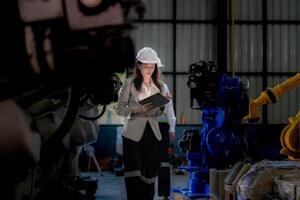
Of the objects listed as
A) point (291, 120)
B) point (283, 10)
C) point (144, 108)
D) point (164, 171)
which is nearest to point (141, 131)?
point (144, 108)

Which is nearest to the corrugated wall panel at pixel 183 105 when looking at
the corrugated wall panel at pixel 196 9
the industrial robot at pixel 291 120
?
the corrugated wall panel at pixel 196 9

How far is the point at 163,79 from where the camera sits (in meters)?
6.56

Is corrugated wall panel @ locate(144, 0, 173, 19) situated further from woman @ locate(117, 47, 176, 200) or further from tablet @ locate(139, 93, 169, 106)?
tablet @ locate(139, 93, 169, 106)

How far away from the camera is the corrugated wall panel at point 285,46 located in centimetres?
1488

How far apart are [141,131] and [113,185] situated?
435 centimetres

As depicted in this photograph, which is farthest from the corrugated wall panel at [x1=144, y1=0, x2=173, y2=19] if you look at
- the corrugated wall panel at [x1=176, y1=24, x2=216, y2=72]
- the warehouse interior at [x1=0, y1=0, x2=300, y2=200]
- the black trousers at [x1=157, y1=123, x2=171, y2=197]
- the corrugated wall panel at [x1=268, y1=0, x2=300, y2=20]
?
the black trousers at [x1=157, y1=123, x2=171, y2=197]

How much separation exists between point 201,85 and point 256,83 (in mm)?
8110

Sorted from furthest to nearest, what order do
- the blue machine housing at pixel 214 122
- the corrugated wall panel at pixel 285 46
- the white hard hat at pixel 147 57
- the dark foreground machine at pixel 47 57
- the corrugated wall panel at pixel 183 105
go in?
1. the corrugated wall panel at pixel 285 46
2. the corrugated wall panel at pixel 183 105
3. the blue machine housing at pixel 214 122
4. the white hard hat at pixel 147 57
5. the dark foreground machine at pixel 47 57

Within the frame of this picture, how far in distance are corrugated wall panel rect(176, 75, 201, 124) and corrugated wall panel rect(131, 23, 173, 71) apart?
41 centimetres

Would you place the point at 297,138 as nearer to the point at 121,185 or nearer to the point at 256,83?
the point at 121,185

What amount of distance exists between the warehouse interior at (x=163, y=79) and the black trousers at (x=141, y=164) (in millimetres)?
448

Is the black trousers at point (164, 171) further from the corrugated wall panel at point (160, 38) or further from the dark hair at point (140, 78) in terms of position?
the corrugated wall panel at point (160, 38)

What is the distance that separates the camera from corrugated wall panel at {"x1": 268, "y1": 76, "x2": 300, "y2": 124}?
1478cm

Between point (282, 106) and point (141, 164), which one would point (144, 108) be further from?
point (282, 106)
